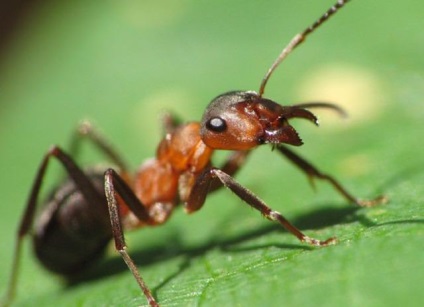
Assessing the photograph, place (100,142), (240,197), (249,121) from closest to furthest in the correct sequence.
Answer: (240,197) < (249,121) < (100,142)

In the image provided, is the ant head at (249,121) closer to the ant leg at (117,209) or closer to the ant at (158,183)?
the ant at (158,183)

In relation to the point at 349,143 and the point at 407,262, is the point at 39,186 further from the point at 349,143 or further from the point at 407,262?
the point at 407,262

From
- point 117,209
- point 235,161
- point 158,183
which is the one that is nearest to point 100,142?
point 158,183

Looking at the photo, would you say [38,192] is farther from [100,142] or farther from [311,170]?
[311,170]

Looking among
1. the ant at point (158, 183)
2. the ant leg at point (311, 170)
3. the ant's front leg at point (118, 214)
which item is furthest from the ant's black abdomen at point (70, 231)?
the ant leg at point (311, 170)

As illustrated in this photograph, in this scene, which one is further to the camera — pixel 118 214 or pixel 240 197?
pixel 118 214

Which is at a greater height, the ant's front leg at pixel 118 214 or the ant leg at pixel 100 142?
the ant leg at pixel 100 142

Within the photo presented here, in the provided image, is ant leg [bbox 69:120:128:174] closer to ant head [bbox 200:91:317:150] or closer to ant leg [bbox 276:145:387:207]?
ant head [bbox 200:91:317:150]
